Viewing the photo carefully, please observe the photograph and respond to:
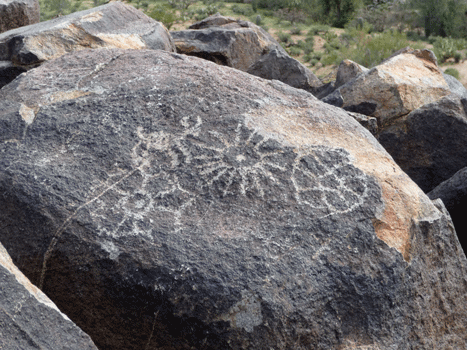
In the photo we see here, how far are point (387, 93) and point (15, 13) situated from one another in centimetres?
566

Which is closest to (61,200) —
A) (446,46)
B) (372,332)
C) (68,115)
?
(68,115)

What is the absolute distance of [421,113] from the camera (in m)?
4.52

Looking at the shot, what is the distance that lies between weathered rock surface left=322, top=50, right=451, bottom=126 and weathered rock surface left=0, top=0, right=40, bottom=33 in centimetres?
505

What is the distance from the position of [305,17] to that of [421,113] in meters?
16.6

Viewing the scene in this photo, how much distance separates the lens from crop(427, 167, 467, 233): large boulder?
3635 millimetres

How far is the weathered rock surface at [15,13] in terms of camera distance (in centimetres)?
707

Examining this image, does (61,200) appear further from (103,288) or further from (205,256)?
(205,256)

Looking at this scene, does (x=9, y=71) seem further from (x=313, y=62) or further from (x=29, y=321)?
(x=313, y=62)

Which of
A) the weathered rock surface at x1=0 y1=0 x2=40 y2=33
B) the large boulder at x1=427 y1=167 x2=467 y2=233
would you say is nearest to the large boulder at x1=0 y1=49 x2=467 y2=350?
the large boulder at x1=427 y1=167 x2=467 y2=233

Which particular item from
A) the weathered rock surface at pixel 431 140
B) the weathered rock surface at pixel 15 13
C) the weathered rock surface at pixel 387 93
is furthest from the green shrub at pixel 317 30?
the weathered rock surface at pixel 431 140

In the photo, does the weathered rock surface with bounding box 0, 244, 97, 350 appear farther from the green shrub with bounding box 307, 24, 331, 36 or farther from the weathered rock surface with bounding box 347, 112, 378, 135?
the green shrub with bounding box 307, 24, 331, 36

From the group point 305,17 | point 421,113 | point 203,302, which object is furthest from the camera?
point 305,17

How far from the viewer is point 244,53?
265 inches

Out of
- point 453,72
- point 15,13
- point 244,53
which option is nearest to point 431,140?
point 244,53
